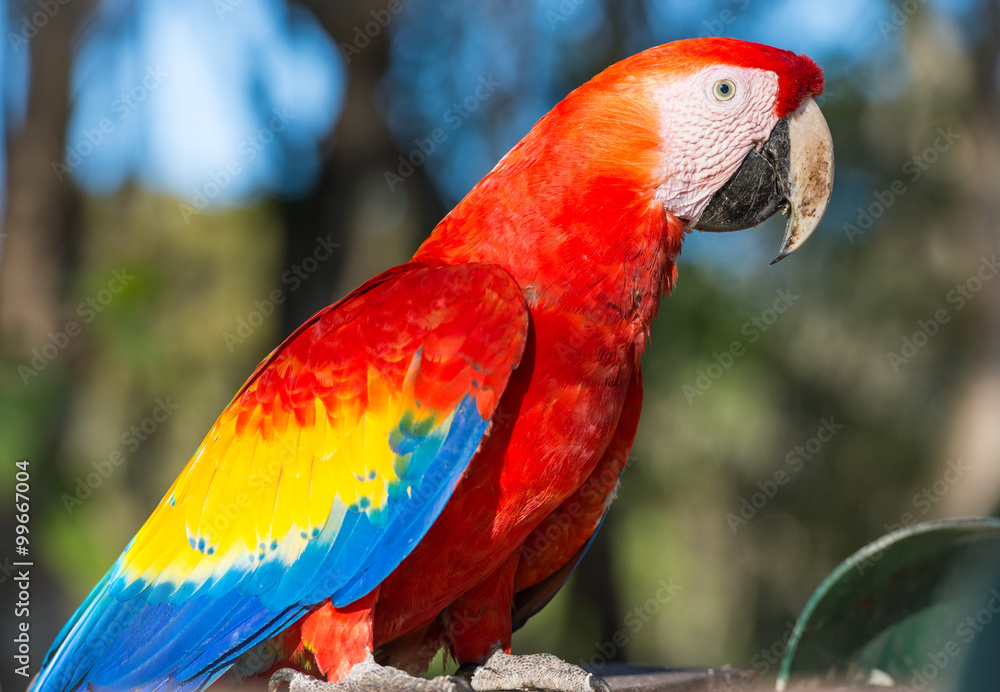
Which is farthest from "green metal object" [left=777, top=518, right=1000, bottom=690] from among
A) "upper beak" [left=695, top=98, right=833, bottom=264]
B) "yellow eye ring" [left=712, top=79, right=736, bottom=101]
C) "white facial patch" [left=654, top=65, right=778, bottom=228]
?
"yellow eye ring" [left=712, top=79, right=736, bottom=101]

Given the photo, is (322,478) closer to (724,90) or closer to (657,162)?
(657,162)

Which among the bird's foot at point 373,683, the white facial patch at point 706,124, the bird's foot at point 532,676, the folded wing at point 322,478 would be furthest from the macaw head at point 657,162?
the bird's foot at point 532,676

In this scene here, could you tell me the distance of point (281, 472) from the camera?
175 cm

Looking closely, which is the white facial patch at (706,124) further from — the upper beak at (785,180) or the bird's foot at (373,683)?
the bird's foot at (373,683)

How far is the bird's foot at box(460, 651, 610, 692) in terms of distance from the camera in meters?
1.92

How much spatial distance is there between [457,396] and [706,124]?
2.87ft

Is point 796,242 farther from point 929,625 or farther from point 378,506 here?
point 929,625

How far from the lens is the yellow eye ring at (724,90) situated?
1.80 metres

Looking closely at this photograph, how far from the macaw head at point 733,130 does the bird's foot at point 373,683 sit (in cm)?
120

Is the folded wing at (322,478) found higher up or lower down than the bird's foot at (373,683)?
higher up

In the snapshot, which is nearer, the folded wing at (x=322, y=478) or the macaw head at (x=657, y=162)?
the folded wing at (x=322, y=478)

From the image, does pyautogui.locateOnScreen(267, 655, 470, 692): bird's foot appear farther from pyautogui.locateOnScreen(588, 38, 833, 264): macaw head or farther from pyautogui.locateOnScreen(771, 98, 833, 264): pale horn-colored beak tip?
pyautogui.locateOnScreen(771, 98, 833, 264): pale horn-colored beak tip

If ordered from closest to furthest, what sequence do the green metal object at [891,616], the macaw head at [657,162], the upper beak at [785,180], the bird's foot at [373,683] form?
1. the bird's foot at [373,683]
2. the macaw head at [657,162]
3. the upper beak at [785,180]
4. the green metal object at [891,616]

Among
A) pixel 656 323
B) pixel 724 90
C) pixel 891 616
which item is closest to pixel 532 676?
pixel 891 616
